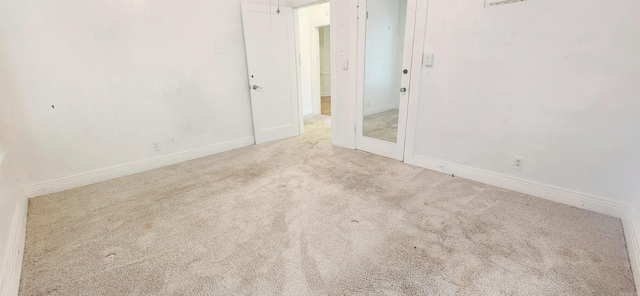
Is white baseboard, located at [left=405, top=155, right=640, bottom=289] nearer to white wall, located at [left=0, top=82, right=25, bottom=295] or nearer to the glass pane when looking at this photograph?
the glass pane

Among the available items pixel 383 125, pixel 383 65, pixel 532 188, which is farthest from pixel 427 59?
pixel 532 188

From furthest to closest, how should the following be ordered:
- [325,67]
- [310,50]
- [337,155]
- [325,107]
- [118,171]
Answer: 1. [325,67]
2. [325,107]
3. [310,50]
4. [337,155]
5. [118,171]

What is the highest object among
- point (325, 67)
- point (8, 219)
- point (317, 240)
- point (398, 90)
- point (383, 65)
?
point (383, 65)

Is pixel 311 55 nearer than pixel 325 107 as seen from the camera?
Yes

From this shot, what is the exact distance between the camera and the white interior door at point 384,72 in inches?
115

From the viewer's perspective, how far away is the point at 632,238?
174 centimetres

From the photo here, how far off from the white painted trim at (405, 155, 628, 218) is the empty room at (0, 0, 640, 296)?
0.01m

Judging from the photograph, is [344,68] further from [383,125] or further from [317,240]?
[317,240]

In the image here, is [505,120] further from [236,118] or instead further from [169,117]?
[169,117]

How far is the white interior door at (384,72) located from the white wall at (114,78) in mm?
1651

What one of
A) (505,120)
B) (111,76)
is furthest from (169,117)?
(505,120)

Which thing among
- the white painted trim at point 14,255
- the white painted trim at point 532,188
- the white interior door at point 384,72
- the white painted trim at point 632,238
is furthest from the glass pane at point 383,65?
the white painted trim at point 14,255

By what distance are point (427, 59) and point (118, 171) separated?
347 centimetres

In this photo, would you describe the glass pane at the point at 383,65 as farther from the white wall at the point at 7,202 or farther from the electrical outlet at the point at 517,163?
the white wall at the point at 7,202
